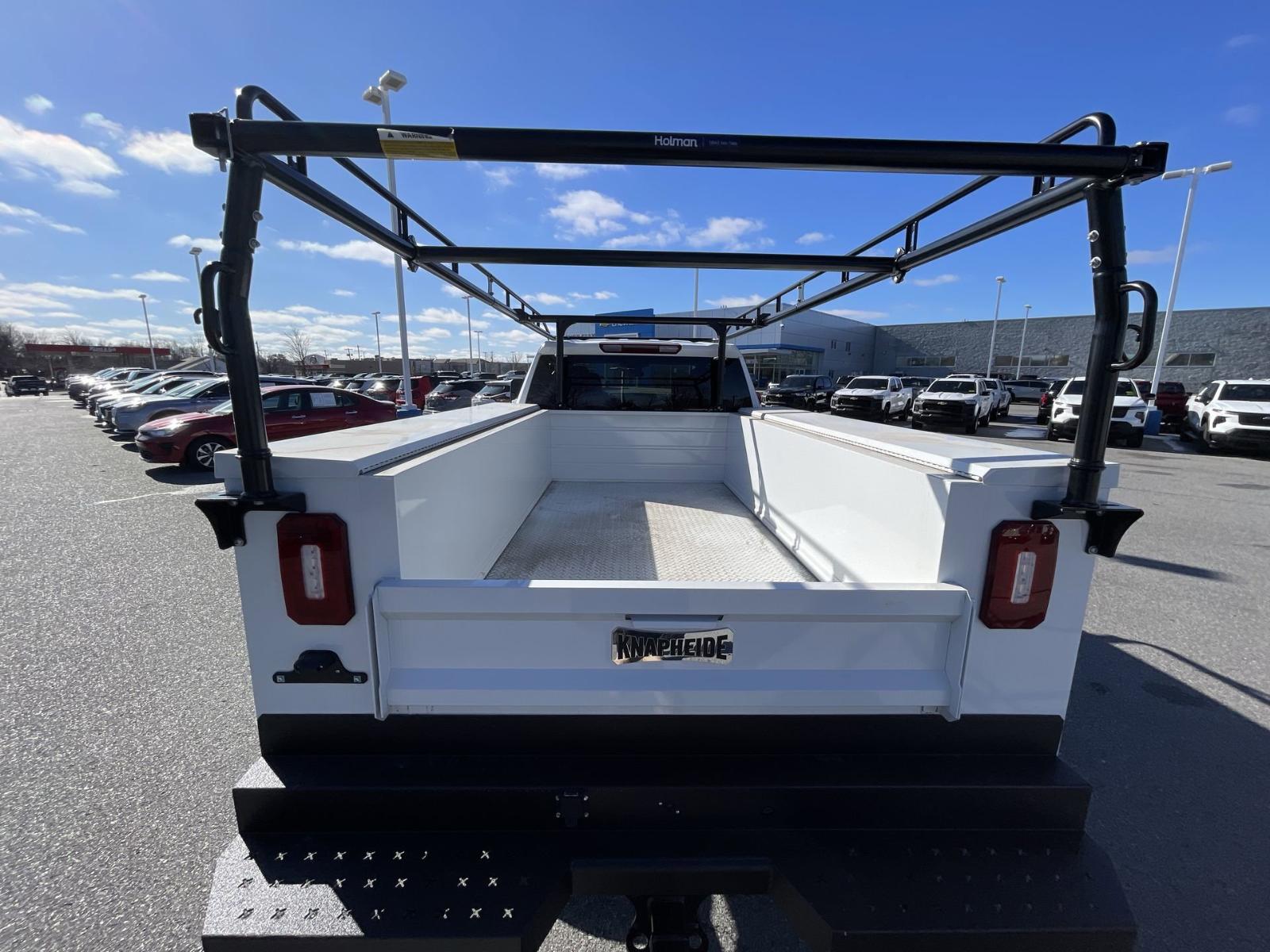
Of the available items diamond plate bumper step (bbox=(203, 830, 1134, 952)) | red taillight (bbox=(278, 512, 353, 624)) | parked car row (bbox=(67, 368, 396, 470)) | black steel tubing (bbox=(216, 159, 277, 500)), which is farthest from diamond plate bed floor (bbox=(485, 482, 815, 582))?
parked car row (bbox=(67, 368, 396, 470))

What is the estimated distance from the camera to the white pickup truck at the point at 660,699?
136cm

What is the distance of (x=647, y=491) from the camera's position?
466 cm

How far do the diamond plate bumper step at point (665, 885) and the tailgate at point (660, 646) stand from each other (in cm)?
32

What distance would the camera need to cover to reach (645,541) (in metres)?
3.27

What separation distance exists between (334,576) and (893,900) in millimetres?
1596

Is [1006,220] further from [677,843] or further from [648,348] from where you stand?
[648,348]

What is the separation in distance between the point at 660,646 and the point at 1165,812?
8.71 feet

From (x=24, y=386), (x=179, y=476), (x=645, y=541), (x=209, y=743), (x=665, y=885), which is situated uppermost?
(x=645, y=541)

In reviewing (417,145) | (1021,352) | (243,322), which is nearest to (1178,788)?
(417,145)

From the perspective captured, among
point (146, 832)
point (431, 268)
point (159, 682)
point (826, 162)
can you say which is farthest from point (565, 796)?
point (159, 682)

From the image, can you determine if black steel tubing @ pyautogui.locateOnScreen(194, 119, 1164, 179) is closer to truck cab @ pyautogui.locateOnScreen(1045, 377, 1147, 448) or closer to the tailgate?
the tailgate

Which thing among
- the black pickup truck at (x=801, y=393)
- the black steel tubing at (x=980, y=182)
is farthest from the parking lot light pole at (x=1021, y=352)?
the black steel tubing at (x=980, y=182)

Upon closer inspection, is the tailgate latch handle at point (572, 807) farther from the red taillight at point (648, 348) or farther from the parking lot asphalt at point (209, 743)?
the red taillight at point (648, 348)

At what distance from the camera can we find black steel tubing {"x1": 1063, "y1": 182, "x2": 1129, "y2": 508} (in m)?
1.41
